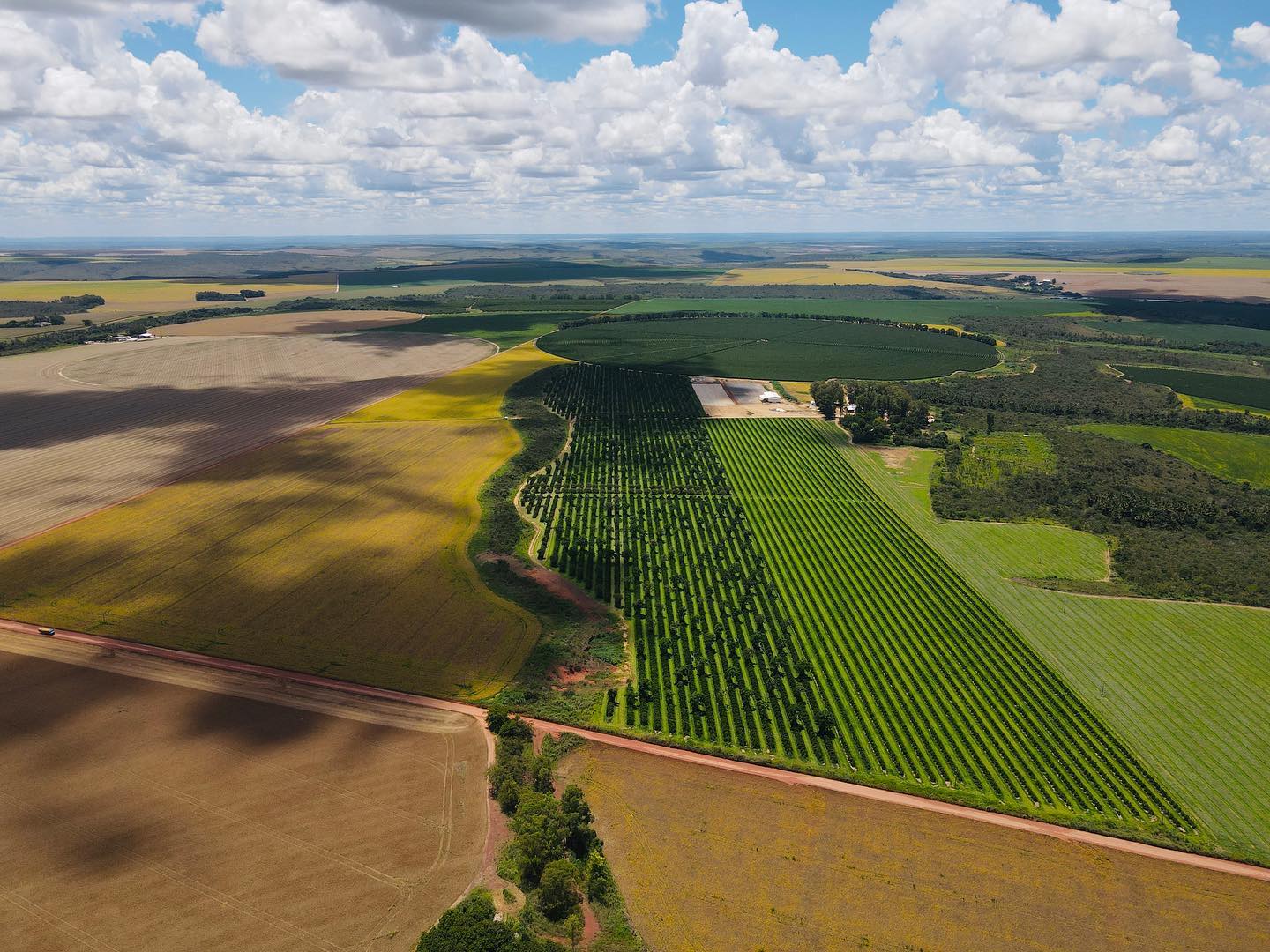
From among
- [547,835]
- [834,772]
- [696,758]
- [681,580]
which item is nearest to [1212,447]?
[681,580]

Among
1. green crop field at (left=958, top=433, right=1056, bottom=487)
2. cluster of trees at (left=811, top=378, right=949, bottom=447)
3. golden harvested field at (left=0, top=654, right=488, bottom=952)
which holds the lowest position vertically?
golden harvested field at (left=0, top=654, right=488, bottom=952)

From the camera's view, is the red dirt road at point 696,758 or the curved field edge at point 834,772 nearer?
the red dirt road at point 696,758

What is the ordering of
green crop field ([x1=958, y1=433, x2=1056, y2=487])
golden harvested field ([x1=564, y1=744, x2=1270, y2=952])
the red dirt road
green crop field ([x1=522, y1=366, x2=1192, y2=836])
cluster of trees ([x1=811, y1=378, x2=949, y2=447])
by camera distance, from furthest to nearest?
1. cluster of trees ([x1=811, y1=378, x2=949, y2=447])
2. green crop field ([x1=958, y1=433, x2=1056, y2=487])
3. green crop field ([x1=522, y1=366, x2=1192, y2=836])
4. the red dirt road
5. golden harvested field ([x1=564, y1=744, x2=1270, y2=952])

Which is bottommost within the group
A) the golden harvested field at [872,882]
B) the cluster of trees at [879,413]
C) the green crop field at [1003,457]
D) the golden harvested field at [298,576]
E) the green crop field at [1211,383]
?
the golden harvested field at [872,882]

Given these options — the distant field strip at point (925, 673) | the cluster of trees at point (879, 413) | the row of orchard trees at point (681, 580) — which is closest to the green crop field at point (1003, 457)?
the cluster of trees at point (879, 413)

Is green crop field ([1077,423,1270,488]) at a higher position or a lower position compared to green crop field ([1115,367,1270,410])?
lower

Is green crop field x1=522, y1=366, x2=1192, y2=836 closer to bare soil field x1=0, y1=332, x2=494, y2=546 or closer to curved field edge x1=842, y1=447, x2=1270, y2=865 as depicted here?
curved field edge x1=842, y1=447, x2=1270, y2=865

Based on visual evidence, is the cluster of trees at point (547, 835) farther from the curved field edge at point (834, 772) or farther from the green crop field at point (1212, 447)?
the green crop field at point (1212, 447)

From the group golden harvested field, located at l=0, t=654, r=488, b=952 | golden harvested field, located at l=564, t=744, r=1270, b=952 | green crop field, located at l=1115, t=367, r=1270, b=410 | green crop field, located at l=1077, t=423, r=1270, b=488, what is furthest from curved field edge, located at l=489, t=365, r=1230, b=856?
green crop field, located at l=1115, t=367, r=1270, b=410
